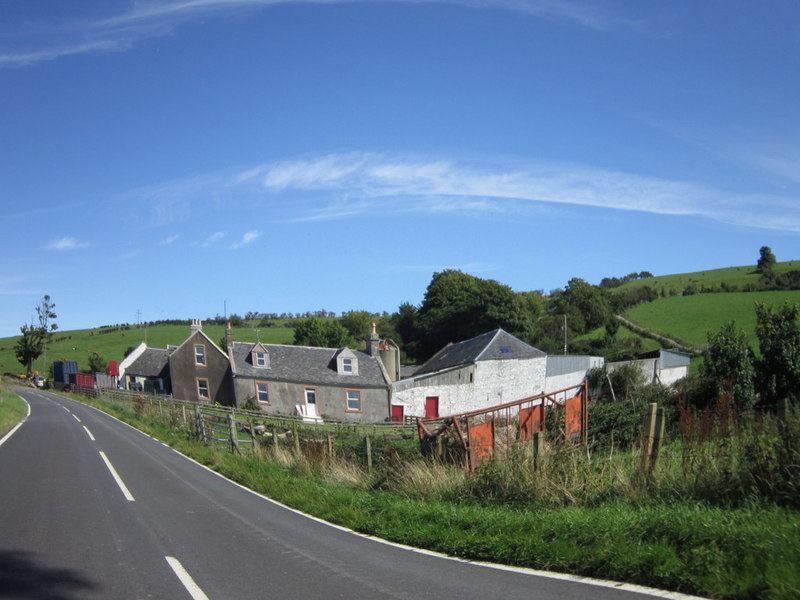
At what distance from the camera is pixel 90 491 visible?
1209 cm

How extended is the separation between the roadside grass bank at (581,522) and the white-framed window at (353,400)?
3468cm

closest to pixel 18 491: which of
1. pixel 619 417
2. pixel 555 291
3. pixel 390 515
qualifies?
pixel 390 515

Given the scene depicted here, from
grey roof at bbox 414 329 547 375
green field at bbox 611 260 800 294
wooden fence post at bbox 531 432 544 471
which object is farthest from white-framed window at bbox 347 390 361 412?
green field at bbox 611 260 800 294

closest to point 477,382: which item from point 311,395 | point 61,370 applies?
point 311,395

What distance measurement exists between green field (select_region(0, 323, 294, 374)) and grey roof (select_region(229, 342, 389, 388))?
46.0m

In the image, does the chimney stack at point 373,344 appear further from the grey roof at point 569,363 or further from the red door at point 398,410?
the grey roof at point 569,363

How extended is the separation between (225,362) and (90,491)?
39.6m

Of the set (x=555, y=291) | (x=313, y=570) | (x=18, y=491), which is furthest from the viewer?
(x=555, y=291)

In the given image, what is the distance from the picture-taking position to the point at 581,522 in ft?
23.7

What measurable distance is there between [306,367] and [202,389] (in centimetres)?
970

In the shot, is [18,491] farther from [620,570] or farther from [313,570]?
[620,570]

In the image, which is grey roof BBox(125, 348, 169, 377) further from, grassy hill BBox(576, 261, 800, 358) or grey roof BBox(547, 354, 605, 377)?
grassy hill BBox(576, 261, 800, 358)

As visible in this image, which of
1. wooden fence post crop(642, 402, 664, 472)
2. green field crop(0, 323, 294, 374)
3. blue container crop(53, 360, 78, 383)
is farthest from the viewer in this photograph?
green field crop(0, 323, 294, 374)

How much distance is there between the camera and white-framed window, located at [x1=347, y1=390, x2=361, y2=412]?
4747 centimetres
